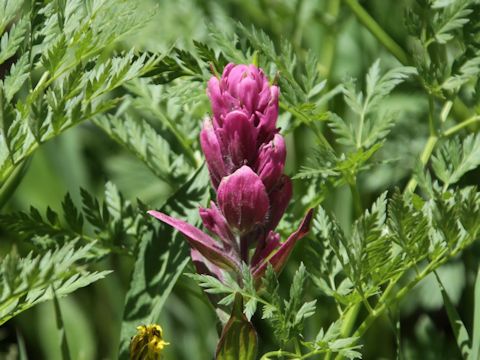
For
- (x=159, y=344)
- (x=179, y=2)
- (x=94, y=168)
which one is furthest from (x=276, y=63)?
(x=94, y=168)

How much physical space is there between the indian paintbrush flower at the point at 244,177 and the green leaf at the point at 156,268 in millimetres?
157

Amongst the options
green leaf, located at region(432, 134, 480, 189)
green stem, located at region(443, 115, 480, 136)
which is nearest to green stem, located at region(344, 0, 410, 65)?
green stem, located at region(443, 115, 480, 136)

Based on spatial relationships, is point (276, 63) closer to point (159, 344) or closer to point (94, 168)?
point (159, 344)

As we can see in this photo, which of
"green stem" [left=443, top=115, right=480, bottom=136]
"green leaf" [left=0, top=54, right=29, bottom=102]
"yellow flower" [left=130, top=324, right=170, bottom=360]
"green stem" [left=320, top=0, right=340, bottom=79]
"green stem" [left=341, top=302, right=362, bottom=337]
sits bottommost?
"green stem" [left=341, top=302, right=362, bottom=337]

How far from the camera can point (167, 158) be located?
134 centimetres

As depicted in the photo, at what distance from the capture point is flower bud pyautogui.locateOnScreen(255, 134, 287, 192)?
98cm

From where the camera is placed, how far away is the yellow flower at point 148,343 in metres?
1.03

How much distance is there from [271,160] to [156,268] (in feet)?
1.02

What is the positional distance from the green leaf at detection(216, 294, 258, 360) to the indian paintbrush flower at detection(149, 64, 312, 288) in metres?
0.05

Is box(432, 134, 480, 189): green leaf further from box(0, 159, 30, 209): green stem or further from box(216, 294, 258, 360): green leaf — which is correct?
box(0, 159, 30, 209): green stem

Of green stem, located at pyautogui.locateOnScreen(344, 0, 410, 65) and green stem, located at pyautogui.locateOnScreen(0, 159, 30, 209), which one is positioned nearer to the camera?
green stem, located at pyautogui.locateOnScreen(0, 159, 30, 209)

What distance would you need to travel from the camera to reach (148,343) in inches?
40.6

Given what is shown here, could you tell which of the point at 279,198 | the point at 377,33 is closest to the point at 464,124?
the point at 377,33

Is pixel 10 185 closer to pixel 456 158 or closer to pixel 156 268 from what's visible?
pixel 156 268
